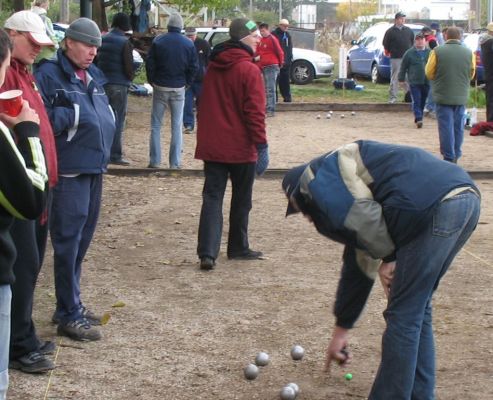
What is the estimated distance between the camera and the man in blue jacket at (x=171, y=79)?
13.9 metres

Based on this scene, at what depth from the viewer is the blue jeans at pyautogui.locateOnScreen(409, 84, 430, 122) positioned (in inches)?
806

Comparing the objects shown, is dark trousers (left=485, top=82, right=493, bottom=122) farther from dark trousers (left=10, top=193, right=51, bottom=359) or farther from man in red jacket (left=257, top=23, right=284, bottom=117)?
dark trousers (left=10, top=193, right=51, bottom=359)

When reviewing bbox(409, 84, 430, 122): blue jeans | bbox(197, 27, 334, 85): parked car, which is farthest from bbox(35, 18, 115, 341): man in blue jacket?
bbox(197, 27, 334, 85): parked car

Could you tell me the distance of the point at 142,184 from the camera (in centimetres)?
1310

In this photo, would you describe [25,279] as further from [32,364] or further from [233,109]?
[233,109]

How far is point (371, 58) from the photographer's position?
32.2m

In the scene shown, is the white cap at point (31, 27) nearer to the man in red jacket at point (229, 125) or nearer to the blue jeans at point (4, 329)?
the blue jeans at point (4, 329)

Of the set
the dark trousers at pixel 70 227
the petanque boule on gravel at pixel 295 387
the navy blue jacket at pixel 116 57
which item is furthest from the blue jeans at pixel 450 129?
the petanque boule on gravel at pixel 295 387

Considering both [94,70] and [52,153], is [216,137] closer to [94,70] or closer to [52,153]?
[94,70]

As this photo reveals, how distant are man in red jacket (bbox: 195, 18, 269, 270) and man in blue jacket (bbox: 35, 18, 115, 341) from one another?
6.60 ft

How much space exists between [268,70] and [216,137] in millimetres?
12960

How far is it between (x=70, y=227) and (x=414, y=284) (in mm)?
2510

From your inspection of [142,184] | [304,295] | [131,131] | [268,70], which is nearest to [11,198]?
[304,295]

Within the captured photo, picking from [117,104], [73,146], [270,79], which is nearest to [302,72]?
[270,79]
